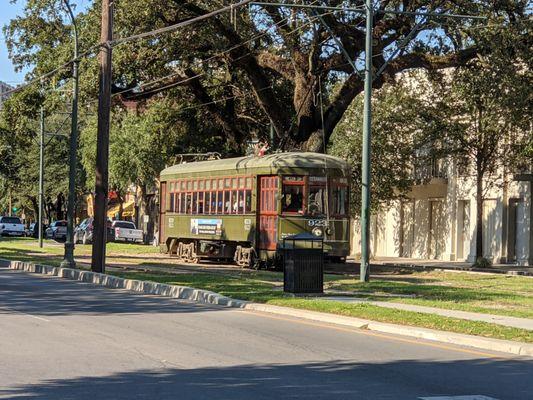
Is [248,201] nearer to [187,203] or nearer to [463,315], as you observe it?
[187,203]

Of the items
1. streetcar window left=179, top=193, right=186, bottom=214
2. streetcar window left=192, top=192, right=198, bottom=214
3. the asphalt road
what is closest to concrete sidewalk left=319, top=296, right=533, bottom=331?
the asphalt road

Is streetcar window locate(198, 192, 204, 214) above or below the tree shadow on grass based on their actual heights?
above

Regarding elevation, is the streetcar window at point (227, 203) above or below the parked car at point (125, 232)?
above

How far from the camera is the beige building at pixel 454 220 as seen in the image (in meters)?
37.7

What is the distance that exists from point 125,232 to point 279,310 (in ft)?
129

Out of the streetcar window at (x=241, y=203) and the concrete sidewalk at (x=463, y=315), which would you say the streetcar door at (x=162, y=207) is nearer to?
the streetcar window at (x=241, y=203)

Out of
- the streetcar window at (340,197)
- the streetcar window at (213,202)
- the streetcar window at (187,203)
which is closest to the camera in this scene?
the streetcar window at (340,197)

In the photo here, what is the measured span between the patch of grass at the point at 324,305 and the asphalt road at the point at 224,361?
0.92 m

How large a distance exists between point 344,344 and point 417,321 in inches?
91.2

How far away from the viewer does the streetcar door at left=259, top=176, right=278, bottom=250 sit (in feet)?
90.5

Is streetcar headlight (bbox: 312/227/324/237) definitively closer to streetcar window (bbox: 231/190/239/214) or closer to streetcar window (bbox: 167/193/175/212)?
streetcar window (bbox: 231/190/239/214)

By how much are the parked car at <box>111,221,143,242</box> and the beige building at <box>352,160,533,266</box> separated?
47.2 feet

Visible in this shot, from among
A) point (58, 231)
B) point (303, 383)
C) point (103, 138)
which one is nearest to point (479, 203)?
point (103, 138)

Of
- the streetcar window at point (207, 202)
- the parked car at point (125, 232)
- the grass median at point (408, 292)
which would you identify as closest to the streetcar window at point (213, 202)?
the streetcar window at point (207, 202)
